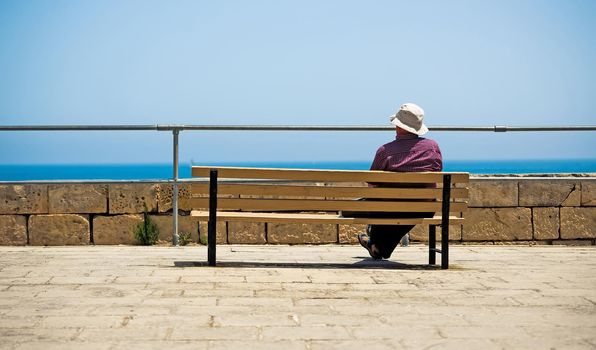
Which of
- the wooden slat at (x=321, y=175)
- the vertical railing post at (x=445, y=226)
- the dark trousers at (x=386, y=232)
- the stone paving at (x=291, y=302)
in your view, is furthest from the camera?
the dark trousers at (x=386, y=232)

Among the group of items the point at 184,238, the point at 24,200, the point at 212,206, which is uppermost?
the point at 212,206

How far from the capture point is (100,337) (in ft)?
13.5

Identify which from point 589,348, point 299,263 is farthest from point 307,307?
point 299,263

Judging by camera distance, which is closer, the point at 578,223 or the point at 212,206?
the point at 212,206

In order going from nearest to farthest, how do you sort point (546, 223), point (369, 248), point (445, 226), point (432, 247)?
point (445, 226), point (432, 247), point (369, 248), point (546, 223)

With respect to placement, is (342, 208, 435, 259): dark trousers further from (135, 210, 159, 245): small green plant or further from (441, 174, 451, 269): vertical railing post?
(135, 210, 159, 245): small green plant

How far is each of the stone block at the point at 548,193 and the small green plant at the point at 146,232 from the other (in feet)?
11.8

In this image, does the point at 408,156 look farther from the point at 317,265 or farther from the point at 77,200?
the point at 77,200

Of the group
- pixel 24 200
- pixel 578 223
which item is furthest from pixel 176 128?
pixel 578 223

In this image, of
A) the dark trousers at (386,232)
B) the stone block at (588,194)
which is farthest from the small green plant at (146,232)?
the stone block at (588,194)

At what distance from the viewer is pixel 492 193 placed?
916cm

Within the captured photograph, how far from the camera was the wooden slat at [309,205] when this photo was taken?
6402 mm

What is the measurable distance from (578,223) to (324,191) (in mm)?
3924

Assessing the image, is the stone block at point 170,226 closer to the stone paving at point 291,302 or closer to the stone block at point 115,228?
the stone block at point 115,228
